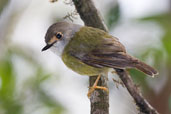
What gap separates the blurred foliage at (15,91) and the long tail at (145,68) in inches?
25.7

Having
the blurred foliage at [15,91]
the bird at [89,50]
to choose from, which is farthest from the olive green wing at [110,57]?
the blurred foliage at [15,91]

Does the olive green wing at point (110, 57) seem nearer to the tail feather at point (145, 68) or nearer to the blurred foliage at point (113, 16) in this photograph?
the tail feather at point (145, 68)

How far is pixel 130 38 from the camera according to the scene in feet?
11.2

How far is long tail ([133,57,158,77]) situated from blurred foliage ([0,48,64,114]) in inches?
25.7

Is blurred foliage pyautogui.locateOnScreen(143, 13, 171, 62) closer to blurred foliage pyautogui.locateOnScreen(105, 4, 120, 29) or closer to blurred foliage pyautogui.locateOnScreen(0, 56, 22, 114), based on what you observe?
blurred foliage pyautogui.locateOnScreen(105, 4, 120, 29)

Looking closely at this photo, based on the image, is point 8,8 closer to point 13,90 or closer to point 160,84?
point 13,90

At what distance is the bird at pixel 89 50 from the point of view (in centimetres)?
296

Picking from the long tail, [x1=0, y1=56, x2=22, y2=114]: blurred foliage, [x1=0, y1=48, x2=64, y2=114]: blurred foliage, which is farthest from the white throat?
the long tail

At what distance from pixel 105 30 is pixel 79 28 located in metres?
0.26


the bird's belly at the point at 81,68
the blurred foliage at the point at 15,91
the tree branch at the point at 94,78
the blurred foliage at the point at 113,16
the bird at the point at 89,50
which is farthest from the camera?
the blurred foliage at the point at 113,16

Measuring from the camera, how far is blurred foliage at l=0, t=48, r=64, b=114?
2725mm

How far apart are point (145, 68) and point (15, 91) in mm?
973

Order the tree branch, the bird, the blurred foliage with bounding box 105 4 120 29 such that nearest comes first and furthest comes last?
the tree branch < the bird < the blurred foliage with bounding box 105 4 120 29

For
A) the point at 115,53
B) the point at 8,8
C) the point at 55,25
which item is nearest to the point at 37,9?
the point at 8,8
